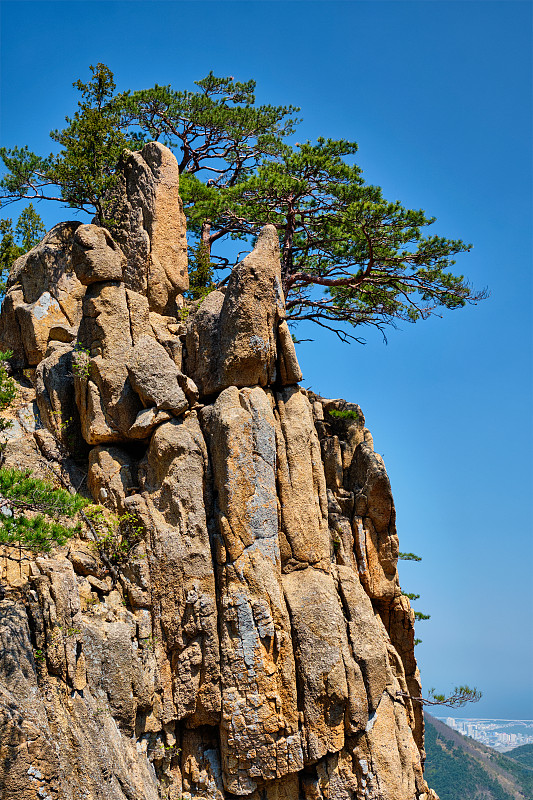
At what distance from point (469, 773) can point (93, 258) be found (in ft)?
297

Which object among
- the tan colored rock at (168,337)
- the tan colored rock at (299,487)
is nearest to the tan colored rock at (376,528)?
the tan colored rock at (299,487)

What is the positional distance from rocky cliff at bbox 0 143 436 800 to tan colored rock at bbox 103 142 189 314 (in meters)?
0.06

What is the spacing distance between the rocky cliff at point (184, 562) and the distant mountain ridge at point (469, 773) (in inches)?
2728

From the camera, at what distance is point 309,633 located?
1645cm

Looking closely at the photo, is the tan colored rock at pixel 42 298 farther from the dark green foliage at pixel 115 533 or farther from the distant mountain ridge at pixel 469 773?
the distant mountain ridge at pixel 469 773

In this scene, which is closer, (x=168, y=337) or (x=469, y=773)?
(x=168, y=337)

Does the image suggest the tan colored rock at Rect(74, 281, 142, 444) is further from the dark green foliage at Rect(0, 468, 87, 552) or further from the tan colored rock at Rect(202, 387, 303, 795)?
the dark green foliage at Rect(0, 468, 87, 552)

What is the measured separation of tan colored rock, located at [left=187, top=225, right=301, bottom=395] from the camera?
18016 millimetres

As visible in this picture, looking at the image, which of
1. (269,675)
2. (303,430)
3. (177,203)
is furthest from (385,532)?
(177,203)

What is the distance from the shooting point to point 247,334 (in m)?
18.0

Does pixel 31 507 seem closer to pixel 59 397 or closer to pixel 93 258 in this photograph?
pixel 59 397

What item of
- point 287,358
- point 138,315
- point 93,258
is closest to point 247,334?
point 287,358

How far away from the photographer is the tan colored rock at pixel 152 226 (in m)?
19.8

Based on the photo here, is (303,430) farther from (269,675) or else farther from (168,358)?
(269,675)
